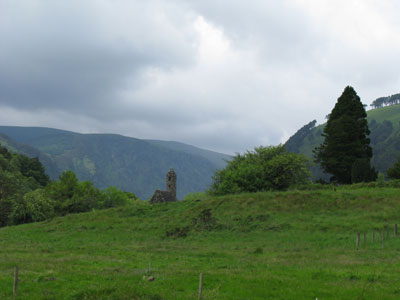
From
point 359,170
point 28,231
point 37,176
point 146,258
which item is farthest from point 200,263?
point 37,176

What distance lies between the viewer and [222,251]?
96.0ft

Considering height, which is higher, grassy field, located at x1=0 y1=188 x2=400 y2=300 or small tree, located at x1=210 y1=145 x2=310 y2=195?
small tree, located at x1=210 y1=145 x2=310 y2=195

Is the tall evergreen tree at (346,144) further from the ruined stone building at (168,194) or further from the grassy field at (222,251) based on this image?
the ruined stone building at (168,194)

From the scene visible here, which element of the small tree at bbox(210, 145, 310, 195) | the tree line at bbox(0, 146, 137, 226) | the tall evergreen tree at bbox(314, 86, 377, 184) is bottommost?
the tree line at bbox(0, 146, 137, 226)

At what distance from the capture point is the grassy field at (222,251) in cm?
1554

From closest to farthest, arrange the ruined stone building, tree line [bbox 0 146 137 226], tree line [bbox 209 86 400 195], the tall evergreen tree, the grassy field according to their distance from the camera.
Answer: the grassy field → tree line [bbox 209 86 400 195] → the tall evergreen tree → tree line [bbox 0 146 137 226] → the ruined stone building

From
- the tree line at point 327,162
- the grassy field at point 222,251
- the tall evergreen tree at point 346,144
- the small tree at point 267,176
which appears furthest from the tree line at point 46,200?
the tall evergreen tree at point 346,144

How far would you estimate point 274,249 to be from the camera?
29828 mm

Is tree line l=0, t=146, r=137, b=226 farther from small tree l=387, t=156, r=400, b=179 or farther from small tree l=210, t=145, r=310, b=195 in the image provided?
small tree l=387, t=156, r=400, b=179

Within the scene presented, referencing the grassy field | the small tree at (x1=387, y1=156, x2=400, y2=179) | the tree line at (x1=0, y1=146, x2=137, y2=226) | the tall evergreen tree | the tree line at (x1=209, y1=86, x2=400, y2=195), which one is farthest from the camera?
the tree line at (x1=0, y1=146, x2=137, y2=226)

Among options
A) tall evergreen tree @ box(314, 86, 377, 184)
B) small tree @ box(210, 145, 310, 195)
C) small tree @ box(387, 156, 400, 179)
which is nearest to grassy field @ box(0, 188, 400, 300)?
small tree @ box(210, 145, 310, 195)

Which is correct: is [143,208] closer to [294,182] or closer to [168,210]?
[168,210]

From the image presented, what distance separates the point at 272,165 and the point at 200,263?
40.5 metres

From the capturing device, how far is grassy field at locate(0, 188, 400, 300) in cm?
1554
